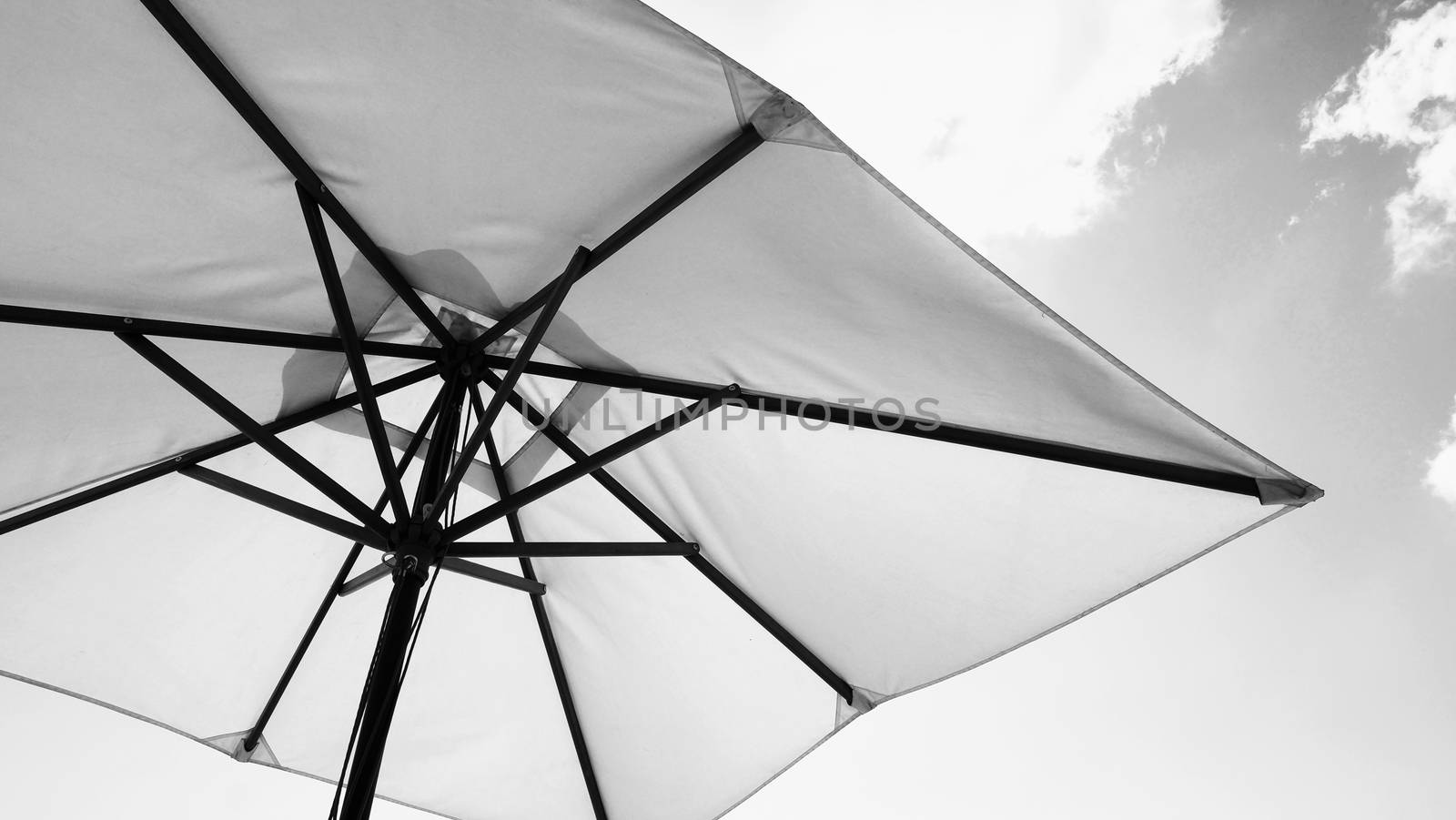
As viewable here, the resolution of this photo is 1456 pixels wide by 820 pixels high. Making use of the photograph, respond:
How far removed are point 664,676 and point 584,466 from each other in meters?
1.51

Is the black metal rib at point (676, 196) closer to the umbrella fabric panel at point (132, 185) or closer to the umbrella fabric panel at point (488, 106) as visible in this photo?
the umbrella fabric panel at point (488, 106)

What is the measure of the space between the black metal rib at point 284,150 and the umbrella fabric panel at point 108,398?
1.74 ft

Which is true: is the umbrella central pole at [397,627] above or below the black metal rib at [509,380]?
below

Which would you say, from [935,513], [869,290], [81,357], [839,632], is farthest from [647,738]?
[81,357]

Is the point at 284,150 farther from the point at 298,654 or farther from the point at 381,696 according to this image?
the point at 298,654

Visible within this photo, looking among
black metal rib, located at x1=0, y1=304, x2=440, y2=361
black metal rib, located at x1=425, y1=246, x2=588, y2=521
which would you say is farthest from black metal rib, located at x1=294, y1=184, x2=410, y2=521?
black metal rib, located at x1=0, y1=304, x2=440, y2=361

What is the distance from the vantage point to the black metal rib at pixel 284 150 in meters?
2.08

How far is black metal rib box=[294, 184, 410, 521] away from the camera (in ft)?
8.20

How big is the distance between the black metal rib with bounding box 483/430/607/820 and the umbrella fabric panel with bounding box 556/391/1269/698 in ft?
1.40

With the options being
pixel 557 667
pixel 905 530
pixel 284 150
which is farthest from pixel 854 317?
pixel 557 667

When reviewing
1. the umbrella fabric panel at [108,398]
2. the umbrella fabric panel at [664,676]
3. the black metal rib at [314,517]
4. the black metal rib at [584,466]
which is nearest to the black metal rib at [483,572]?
the black metal rib at [584,466]

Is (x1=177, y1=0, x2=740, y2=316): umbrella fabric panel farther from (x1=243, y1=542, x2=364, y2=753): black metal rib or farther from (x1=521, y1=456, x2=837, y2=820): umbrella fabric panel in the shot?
(x1=243, y1=542, x2=364, y2=753): black metal rib

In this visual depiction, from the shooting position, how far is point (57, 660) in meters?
3.52

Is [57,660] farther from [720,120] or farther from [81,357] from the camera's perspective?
[720,120]
